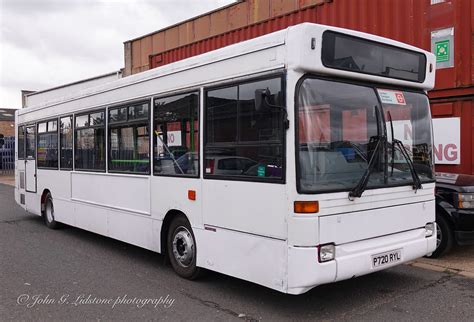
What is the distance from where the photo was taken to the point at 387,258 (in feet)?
15.2

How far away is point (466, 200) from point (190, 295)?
390cm

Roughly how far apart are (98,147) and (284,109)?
167 inches

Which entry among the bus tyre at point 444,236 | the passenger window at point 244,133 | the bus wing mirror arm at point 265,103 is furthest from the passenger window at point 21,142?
the bus tyre at point 444,236

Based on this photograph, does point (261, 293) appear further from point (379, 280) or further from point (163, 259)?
point (163, 259)

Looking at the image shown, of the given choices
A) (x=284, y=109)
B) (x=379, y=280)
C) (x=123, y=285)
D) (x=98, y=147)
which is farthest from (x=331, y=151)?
(x=98, y=147)

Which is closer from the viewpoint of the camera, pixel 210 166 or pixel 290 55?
pixel 290 55

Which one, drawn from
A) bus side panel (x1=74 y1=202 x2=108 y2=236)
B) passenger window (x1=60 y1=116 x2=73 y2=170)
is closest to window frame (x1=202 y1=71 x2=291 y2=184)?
bus side panel (x1=74 y1=202 x2=108 y2=236)

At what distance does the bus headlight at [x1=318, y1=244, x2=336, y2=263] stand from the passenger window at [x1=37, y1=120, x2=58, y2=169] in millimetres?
6439

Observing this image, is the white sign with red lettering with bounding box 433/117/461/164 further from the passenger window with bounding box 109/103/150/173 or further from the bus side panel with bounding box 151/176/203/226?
the passenger window with bounding box 109/103/150/173

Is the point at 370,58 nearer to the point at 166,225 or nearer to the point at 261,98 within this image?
the point at 261,98

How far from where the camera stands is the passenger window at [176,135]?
17.8 feet

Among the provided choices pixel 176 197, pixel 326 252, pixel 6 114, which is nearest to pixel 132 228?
pixel 176 197

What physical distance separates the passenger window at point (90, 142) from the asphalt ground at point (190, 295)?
1.60m

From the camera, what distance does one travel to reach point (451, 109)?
324 inches
